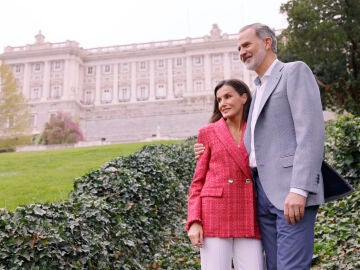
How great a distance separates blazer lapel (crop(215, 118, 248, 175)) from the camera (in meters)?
2.48

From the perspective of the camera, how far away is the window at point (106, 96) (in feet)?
210

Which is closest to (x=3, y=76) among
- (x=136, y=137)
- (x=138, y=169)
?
(x=136, y=137)

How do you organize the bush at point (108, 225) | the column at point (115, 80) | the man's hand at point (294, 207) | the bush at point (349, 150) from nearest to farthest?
the man's hand at point (294, 207)
the bush at point (108, 225)
the bush at point (349, 150)
the column at point (115, 80)

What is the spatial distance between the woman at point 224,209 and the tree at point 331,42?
1458 cm

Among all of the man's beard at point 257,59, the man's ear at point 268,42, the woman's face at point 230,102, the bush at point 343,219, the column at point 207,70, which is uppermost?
the column at point 207,70

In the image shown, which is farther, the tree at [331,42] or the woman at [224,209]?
the tree at [331,42]

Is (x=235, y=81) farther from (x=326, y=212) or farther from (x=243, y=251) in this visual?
(x=326, y=212)

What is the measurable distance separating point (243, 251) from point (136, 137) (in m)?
45.0

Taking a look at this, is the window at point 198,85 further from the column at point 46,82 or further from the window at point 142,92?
the column at point 46,82

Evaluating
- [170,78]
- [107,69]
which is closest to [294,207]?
[170,78]

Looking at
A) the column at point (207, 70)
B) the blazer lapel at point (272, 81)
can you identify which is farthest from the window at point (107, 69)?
the blazer lapel at point (272, 81)

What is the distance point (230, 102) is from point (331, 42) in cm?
1528

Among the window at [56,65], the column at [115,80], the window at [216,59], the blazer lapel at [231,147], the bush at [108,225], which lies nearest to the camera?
the blazer lapel at [231,147]

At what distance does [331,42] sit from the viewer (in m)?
16.3
